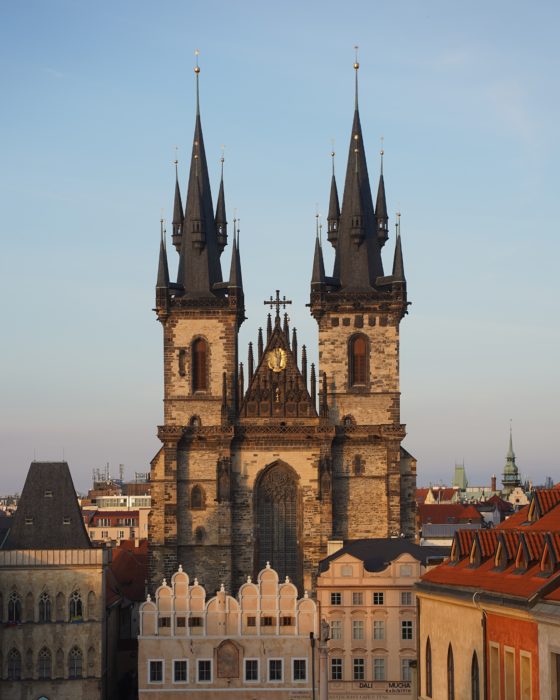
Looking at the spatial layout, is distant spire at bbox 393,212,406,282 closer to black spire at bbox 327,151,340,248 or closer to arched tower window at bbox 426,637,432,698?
black spire at bbox 327,151,340,248

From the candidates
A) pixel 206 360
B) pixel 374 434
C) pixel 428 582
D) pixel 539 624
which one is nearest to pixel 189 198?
pixel 206 360

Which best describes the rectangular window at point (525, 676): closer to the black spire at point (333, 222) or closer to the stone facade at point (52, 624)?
the stone facade at point (52, 624)

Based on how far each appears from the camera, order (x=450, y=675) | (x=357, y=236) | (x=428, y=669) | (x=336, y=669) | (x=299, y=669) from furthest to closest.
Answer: (x=357, y=236) → (x=299, y=669) → (x=336, y=669) → (x=428, y=669) → (x=450, y=675)

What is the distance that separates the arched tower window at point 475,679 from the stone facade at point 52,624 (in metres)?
40.2

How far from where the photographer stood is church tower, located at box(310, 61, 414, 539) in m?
88.9

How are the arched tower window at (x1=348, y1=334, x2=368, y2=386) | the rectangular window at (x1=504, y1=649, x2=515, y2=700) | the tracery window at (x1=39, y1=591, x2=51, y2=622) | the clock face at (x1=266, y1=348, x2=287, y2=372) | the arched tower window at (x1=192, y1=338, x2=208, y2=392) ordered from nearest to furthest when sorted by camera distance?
1. the rectangular window at (x1=504, y1=649, x2=515, y2=700)
2. the tracery window at (x1=39, y1=591, x2=51, y2=622)
3. the arched tower window at (x1=348, y1=334, x2=368, y2=386)
4. the clock face at (x1=266, y1=348, x2=287, y2=372)
5. the arched tower window at (x1=192, y1=338, x2=208, y2=392)

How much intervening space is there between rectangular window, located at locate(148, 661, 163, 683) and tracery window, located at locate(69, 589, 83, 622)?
15.8 feet

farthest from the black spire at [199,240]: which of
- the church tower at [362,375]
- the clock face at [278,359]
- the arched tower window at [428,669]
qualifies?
the arched tower window at [428,669]

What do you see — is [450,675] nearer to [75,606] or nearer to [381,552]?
[75,606]

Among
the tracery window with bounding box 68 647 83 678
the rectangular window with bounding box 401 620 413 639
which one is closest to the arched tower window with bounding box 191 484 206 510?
the tracery window with bounding box 68 647 83 678

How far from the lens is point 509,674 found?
122ft

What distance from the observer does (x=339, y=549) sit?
278 feet

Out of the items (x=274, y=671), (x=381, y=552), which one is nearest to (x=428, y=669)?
(x=274, y=671)

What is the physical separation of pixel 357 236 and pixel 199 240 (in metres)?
9.90
